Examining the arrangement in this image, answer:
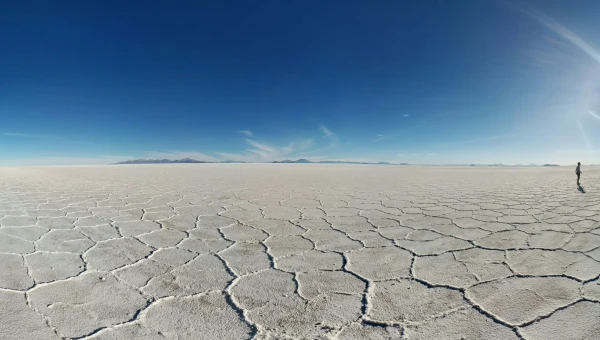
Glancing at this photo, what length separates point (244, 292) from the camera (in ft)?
4.57

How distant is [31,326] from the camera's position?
3.59 feet

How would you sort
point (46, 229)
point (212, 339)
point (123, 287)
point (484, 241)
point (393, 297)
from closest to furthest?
point (212, 339) → point (393, 297) → point (123, 287) → point (484, 241) → point (46, 229)

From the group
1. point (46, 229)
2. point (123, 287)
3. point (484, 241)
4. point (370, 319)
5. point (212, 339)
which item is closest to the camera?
point (212, 339)

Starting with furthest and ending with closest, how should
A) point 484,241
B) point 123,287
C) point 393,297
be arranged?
point 484,241 < point 123,287 < point 393,297

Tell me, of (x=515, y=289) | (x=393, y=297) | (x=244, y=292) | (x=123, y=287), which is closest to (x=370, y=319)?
(x=393, y=297)

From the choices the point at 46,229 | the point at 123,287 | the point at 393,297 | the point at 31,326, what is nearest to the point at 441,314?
the point at 393,297

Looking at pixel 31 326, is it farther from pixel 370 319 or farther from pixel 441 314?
pixel 441 314

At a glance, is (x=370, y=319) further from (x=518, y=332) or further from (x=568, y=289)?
(x=568, y=289)

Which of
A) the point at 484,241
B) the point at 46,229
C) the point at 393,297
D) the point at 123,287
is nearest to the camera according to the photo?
the point at 393,297

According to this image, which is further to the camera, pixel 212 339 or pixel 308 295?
pixel 308 295

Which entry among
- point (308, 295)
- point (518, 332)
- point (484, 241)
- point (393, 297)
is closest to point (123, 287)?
point (308, 295)

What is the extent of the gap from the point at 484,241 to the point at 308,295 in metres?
1.53

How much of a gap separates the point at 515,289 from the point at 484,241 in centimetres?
85

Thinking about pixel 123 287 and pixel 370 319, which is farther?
pixel 123 287
